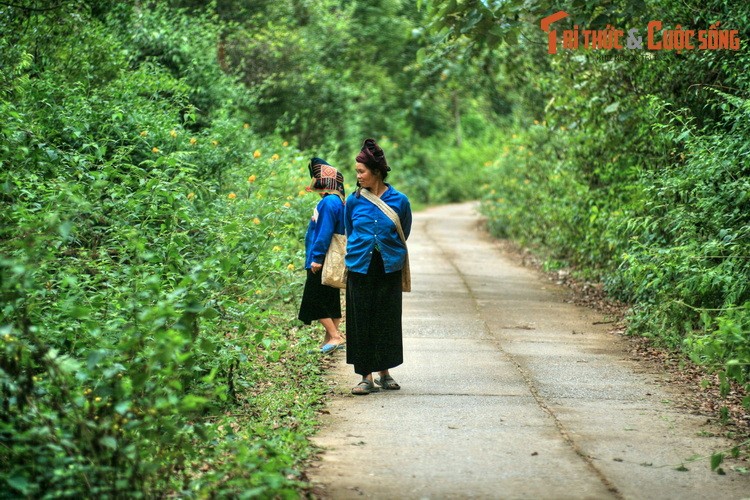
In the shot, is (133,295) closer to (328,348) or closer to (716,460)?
(328,348)

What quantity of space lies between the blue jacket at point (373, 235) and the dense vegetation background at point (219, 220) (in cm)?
84

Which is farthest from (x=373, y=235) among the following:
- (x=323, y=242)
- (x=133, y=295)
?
(x=133, y=295)

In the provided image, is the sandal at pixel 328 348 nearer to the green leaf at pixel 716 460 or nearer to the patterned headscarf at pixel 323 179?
the patterned headscarf at pixel 323 179

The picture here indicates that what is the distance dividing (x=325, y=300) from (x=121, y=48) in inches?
237

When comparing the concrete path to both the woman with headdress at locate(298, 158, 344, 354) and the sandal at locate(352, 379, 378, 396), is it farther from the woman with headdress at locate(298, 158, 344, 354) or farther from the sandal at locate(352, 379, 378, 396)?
the woman with headdress at locate(298, 158, 344, 354)

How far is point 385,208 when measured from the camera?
24.5 feet

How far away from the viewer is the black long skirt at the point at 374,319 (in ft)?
24.7

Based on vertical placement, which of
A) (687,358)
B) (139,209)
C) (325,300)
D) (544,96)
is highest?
(544,96)

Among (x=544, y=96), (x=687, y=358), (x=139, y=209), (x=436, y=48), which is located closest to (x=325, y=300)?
(x=139, y=209)

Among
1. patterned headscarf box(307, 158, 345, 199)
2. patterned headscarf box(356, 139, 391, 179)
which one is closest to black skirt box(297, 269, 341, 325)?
patterned headscarf box(307, 158, 345, 199)

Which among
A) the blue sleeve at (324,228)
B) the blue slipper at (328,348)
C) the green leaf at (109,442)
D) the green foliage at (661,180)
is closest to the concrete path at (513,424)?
the blue slipper at (328,348)

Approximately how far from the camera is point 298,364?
8.38 m

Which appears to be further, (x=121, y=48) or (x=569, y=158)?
(x=569, y=158)

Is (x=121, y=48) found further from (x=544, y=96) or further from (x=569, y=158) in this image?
(x=544, y=96)
